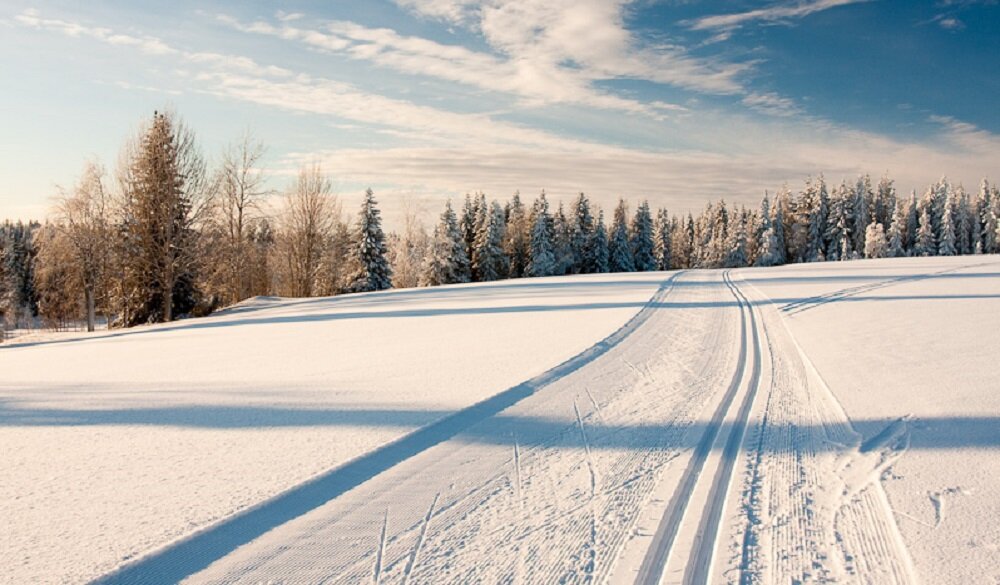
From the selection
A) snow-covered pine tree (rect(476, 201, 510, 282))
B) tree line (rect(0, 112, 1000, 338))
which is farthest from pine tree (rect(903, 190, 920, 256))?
snow-covered pine tree (rect(476, 201, 510, 282))

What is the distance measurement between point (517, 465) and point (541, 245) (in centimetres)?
4810

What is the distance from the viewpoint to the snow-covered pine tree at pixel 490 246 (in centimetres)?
4891

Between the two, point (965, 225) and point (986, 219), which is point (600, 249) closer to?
point (965, 225)

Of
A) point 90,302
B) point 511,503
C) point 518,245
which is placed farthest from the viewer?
point 518,245

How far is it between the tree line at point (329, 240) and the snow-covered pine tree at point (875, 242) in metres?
0.16

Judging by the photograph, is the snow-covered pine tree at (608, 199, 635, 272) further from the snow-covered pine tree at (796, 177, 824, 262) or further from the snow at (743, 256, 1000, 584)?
the snow at (743, 256, 1000, 584)

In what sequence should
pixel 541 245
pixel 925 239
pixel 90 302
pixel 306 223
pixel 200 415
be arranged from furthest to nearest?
1. pixel 925 239
2. pixel 541 245
3. pixel 306 223
4. pixel 90 302
5. pixel 200 415

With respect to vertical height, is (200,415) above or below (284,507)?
above

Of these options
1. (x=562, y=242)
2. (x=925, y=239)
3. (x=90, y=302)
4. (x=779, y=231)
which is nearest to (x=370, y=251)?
(x=90, y=302)

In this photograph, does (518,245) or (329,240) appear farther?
(518,245)

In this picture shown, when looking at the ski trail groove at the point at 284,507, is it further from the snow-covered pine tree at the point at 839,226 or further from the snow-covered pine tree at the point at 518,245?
the snow-covered pine tree at the point at 839,226

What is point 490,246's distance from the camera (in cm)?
4900

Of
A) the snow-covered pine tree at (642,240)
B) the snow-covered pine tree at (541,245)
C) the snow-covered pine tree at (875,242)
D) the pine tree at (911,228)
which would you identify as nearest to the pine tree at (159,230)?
the snow-covered pine tree at (541,245)

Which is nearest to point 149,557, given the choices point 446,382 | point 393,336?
point 446,382
